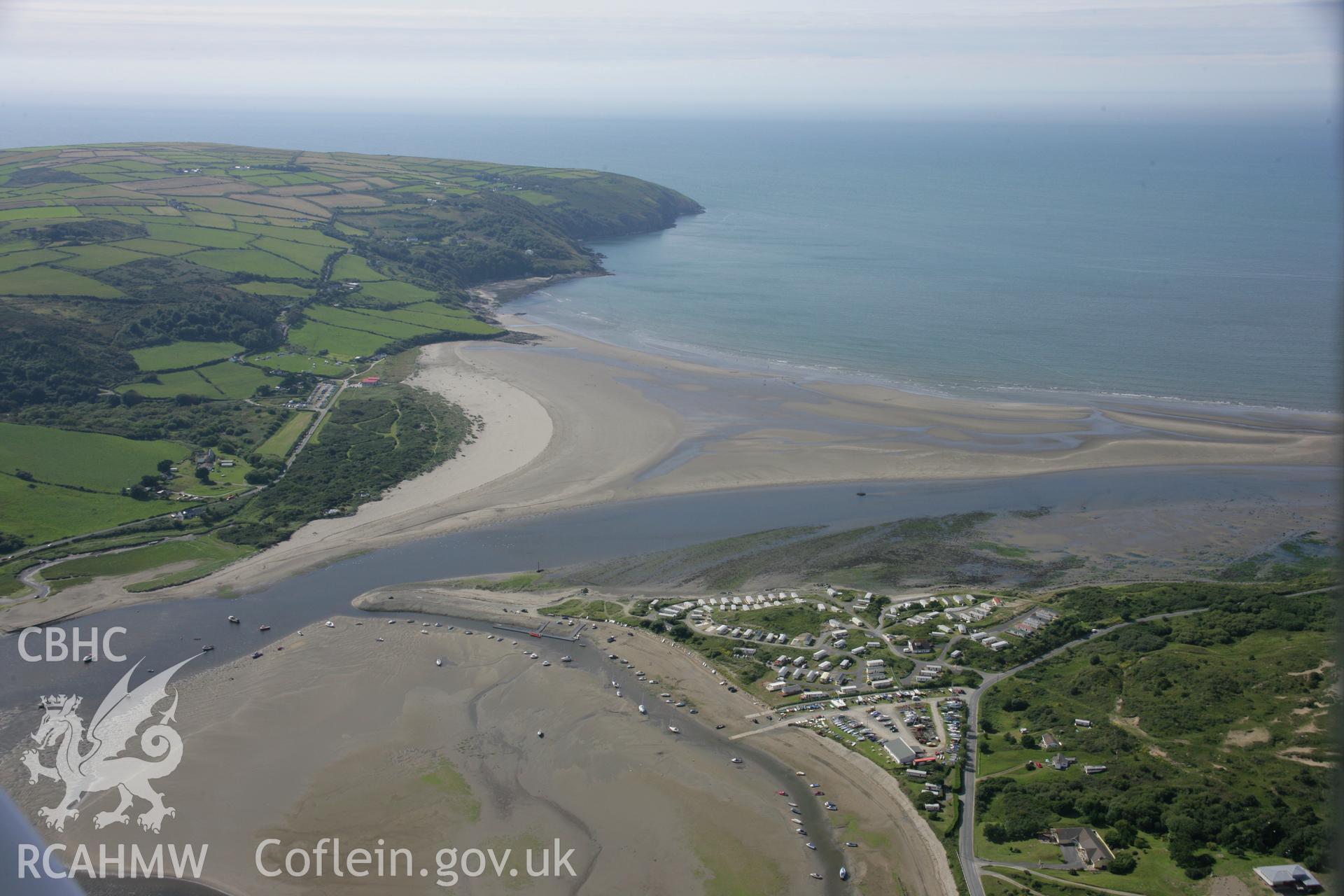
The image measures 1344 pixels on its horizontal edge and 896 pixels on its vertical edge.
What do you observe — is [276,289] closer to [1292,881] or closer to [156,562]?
[156,562]

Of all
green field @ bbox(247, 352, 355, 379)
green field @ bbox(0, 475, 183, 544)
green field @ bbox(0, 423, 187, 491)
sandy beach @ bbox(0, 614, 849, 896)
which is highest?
green field @ bbox(247, 352, 355, 379)

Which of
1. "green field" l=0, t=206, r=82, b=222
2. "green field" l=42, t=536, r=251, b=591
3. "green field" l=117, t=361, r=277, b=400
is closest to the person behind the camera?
"green field" l=42, t=536, r=251, b=591

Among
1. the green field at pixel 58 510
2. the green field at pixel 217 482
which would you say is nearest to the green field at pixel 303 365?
the green field at pixel 217 482

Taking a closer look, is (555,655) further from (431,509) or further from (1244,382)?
(1244,382)

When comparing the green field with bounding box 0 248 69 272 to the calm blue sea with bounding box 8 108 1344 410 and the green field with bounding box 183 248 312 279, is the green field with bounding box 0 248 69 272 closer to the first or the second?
the green field with bounding box 183 248 312 279

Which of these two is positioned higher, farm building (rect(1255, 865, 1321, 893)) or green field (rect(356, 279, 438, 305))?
green field (rect(356, 279, 438, 305))

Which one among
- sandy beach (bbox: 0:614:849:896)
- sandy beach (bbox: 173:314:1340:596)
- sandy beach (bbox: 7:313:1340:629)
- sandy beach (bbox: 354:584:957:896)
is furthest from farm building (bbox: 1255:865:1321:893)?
sandy beach (bbox: 173:314:1340:596)

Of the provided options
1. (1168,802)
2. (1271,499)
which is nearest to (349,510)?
(1168,802)
